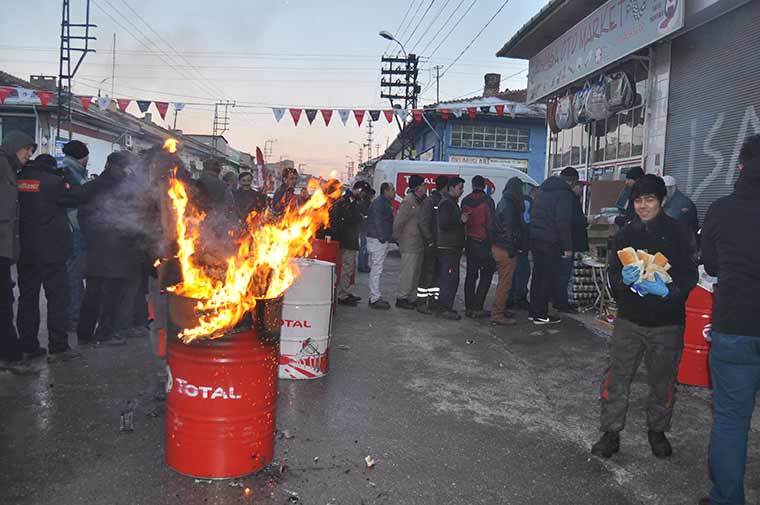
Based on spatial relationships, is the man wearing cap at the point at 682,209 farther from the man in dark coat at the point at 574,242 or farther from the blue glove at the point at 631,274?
the blue glove at the point at 631,274

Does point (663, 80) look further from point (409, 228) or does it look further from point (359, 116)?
point (359, 116)

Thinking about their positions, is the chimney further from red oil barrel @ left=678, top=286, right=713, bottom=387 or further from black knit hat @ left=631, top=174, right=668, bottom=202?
black knit hat @ left=631, top=174, right=668, bottom=202

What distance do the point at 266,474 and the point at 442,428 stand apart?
58.3 inches

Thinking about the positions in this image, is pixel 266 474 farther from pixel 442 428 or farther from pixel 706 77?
pixel 706 77

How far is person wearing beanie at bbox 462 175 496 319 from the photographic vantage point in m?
8.58

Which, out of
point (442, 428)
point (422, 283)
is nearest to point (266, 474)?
point (442, 428)

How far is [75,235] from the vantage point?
7000mm

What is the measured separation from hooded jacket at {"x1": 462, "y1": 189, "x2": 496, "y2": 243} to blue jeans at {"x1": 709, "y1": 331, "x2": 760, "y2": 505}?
18.1 feet

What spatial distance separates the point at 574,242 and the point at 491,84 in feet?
107

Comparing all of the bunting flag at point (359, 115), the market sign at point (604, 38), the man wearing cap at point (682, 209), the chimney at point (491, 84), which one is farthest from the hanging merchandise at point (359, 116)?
the chimney at point (491, 84)

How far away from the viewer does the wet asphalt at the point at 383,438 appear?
3426 millimetres

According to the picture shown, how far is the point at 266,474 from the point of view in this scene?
3596mm

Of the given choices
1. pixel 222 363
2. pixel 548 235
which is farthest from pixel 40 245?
pixel 548 235

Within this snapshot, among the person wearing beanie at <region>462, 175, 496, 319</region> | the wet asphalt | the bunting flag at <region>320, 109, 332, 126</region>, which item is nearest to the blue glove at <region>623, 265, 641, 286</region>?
the wet asphalt
